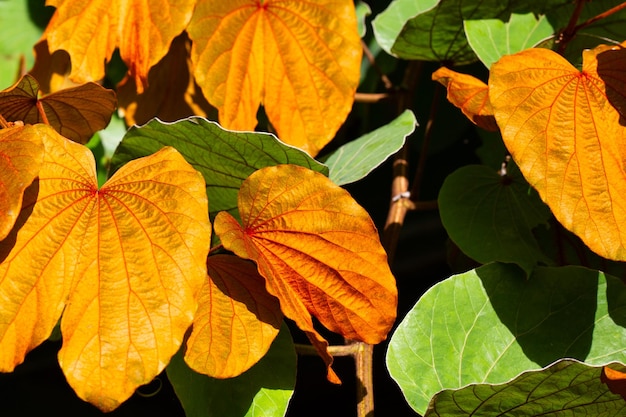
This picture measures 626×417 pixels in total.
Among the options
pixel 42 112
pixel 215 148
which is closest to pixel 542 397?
pixel 215 148

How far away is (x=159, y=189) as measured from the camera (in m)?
0.59

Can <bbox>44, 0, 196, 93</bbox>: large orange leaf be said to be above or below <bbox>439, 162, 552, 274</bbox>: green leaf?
above

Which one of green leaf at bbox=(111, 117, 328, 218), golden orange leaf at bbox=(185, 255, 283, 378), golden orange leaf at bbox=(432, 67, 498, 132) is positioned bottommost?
golden orange leaf at bbox=(185, 255, 283, 378)

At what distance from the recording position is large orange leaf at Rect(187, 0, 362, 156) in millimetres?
763

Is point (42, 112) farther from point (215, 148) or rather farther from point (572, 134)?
point (572, 134)

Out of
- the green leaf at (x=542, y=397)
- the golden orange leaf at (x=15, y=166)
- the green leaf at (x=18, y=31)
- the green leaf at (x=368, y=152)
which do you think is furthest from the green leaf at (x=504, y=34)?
the green leaf at (x=18, y=31)

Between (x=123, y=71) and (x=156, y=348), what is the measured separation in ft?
1.83

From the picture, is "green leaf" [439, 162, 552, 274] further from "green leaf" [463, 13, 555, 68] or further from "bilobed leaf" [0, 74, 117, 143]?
"bilobed leaf" [0, 74, 117, 143]

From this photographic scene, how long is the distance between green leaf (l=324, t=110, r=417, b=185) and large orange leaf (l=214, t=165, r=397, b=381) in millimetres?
91

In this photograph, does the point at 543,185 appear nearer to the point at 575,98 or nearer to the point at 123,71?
the point at 575,98

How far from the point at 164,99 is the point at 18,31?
0.24 m

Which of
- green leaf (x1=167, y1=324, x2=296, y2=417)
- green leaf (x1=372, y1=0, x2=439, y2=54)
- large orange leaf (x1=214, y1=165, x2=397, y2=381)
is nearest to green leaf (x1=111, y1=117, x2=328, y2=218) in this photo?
large orange leaf (x1=214, y1=165, x2=397, y2=381)

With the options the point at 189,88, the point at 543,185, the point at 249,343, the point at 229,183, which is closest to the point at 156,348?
the point at 249,343

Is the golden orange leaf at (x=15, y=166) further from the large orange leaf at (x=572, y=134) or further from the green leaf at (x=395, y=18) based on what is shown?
the green leaf at (x=395, y=18)
